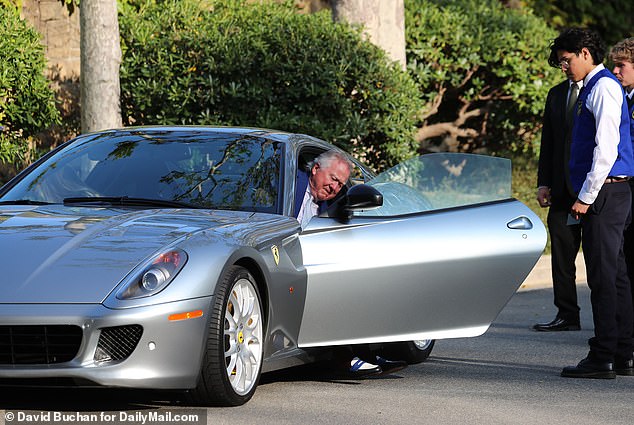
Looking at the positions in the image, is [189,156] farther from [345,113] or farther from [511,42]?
[511,42]

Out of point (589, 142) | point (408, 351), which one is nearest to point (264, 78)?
point (408, 351)

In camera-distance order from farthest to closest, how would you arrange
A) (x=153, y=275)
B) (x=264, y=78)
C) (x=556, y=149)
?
(x=264, y=78) < (x=556, y=149) < (x=153, y=275)

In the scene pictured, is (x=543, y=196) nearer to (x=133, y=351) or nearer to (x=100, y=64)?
(x=133, y=351)

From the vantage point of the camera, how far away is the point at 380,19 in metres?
14.9

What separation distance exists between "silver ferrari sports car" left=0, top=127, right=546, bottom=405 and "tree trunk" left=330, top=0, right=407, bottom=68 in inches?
291

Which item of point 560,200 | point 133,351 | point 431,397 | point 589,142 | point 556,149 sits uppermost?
point 589,142

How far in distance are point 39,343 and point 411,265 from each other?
6.46ft

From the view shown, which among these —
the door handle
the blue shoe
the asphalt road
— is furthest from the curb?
the door handle

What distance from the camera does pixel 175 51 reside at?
12.9 metres

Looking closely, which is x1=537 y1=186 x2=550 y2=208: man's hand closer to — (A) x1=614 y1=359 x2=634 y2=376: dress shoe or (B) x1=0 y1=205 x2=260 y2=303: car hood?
(A) x1=614 y1=359 x2=634 y2=376: dress shoe

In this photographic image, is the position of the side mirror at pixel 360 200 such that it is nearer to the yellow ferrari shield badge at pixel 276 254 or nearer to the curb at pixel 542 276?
the yellow ferrari shield badge at pixel 276 254

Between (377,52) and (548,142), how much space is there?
4.58 metres

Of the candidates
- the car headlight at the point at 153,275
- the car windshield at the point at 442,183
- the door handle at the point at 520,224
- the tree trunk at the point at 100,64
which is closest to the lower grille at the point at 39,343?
the car headlight at the point at 153,275

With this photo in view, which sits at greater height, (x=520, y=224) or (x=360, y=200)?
(x=360, y=200)
